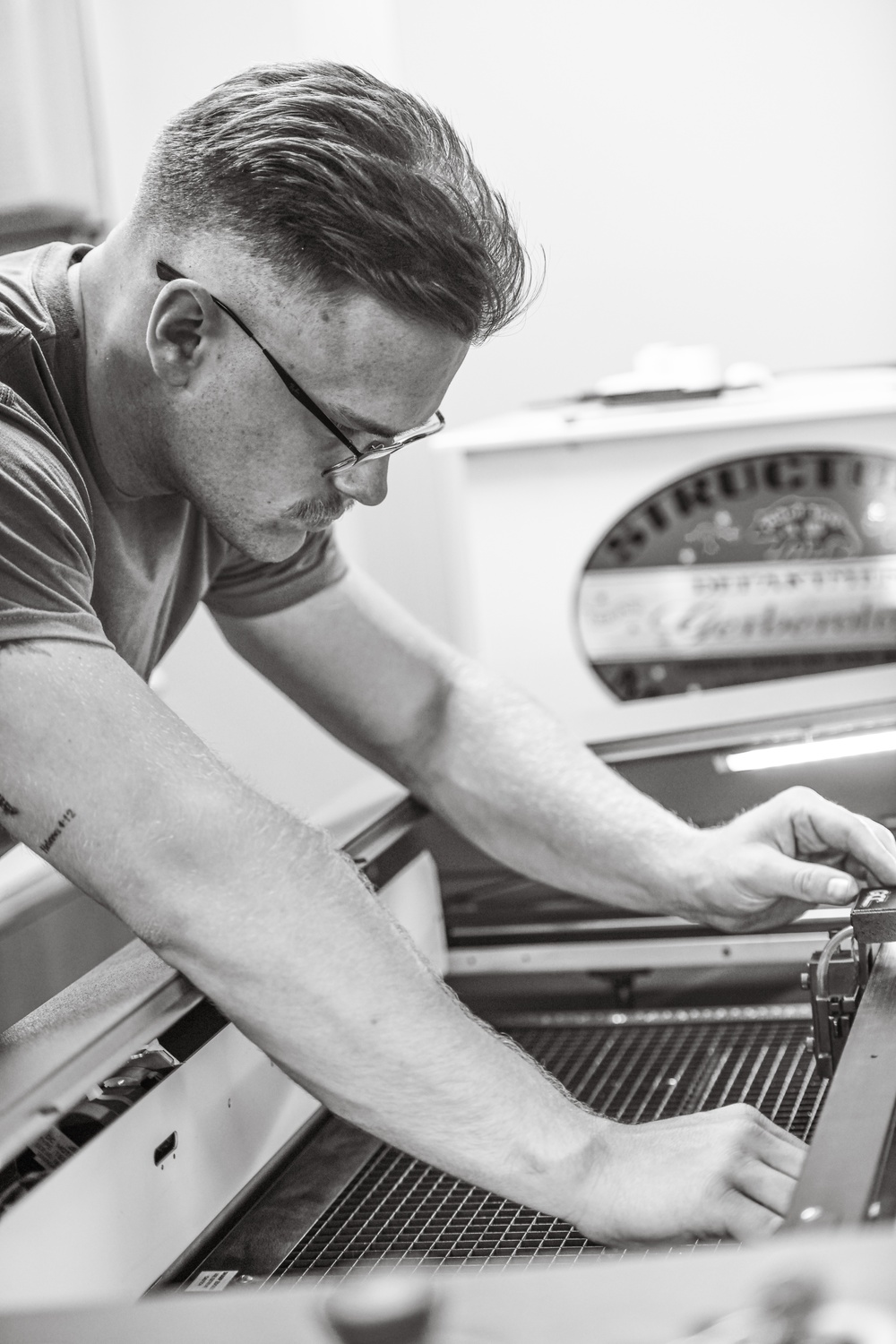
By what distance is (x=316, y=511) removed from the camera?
1.19 metres

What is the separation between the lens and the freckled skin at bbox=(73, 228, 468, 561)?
1.04 m

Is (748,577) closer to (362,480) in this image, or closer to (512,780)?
(512,780)

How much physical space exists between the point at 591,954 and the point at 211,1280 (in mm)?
522

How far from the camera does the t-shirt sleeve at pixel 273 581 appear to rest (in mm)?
1402

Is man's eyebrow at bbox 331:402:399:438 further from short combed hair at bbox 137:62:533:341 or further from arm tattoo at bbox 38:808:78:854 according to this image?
arm tattoo at bbox 38:808:78:854

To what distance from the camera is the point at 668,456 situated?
2.49 m

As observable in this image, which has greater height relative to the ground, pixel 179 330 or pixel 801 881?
pixel 179 330

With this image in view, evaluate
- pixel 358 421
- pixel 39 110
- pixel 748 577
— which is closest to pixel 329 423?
pixel 358 421

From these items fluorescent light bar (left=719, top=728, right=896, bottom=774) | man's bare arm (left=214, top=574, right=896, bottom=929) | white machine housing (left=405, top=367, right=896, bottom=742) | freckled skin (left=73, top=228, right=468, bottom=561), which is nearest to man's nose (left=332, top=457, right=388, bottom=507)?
freckled skin (left=73, top=228, right=468, bottom=561)

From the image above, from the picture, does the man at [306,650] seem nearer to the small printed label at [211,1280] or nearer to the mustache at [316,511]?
the mustache at [316,511]

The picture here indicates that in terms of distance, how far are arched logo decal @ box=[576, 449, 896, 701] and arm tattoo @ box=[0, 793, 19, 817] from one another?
5.62 feet

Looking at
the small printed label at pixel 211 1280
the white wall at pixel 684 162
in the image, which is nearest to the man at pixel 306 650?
the small printed label at pixel 211 1280

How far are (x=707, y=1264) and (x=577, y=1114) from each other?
1.17ft

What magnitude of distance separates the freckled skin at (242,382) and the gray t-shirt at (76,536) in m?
0.03
